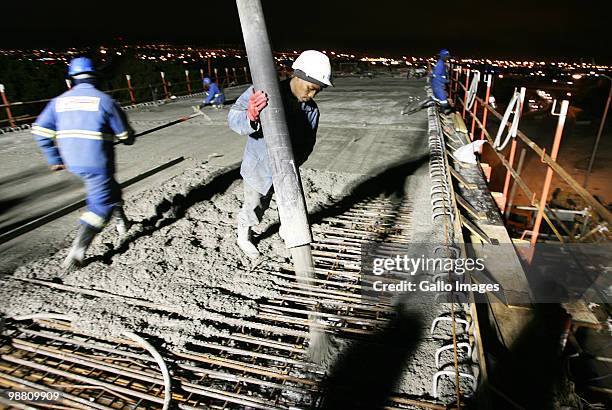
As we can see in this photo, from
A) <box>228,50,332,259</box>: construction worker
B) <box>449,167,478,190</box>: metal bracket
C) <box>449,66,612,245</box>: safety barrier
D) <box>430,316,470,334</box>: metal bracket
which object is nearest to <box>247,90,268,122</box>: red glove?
<box>228,50,332,259</box>: construction worker

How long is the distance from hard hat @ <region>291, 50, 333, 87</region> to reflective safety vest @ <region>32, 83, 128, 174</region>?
1.86 metres

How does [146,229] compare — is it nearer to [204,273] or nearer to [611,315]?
[204,273]

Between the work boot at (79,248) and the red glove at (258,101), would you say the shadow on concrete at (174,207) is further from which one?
the red glove at (258,101)

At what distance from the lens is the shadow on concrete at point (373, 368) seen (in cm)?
214

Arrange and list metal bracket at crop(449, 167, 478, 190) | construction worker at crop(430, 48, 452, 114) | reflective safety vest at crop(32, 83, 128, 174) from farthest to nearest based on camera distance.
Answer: construction worker at crop(430, 48, 452, 114)
metal bracket at crop(449, 167, 478, 190)
reflective safety vest at crop(32, 83, 128, 174)

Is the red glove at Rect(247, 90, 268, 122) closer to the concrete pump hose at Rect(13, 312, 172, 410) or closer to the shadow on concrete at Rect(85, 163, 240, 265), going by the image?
the concrete pump hose at Rect(13, 312, 172, 410)

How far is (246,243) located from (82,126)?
184cm

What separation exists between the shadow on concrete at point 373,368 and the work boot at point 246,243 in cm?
144

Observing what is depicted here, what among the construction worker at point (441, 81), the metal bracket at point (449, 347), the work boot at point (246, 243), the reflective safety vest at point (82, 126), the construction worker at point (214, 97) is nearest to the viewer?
the metal bracket at point (449, 347)

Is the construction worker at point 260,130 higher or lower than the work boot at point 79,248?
higher

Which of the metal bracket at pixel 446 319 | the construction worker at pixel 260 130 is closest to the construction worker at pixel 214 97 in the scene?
the construction worker at pixel 260 130

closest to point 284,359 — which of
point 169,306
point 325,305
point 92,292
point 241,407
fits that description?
point 241,407

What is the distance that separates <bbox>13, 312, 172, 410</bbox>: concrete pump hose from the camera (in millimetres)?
2111

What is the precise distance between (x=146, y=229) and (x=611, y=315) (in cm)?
553
